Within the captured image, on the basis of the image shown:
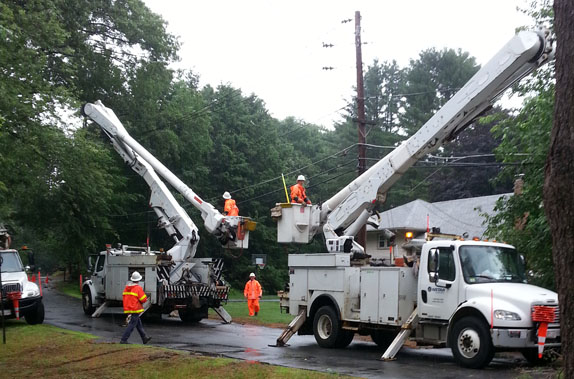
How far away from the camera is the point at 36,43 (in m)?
20.5

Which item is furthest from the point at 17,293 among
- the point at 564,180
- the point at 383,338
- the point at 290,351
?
the point at 564,180

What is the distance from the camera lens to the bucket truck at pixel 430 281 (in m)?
11.7

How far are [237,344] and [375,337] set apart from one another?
10.4 feet

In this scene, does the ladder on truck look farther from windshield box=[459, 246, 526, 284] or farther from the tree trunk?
the tree trunk

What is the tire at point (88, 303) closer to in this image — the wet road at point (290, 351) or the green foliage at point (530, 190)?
the wet road at point (290, 351)

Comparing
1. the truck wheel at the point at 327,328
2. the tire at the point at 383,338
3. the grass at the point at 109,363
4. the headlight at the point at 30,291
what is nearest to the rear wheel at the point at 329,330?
the truck wheel at the point at 327,328

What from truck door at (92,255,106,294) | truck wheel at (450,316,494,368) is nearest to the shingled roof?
truck door at (92,255,106,294)

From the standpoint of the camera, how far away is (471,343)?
11.9 meters

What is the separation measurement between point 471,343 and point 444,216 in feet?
99.9

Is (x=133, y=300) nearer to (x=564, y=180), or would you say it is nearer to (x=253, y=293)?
(x=253, y=293)

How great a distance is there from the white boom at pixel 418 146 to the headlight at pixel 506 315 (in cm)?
421

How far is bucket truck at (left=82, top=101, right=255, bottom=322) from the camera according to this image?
67.4 ft

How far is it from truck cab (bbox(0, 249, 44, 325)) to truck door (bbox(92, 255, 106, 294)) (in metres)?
3.25

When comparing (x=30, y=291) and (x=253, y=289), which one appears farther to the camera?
(x=253, y=289)
